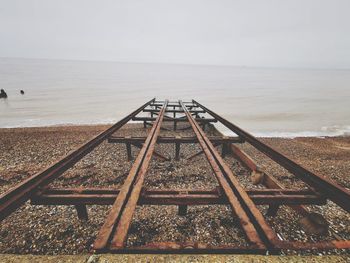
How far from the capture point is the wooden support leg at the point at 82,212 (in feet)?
11.4

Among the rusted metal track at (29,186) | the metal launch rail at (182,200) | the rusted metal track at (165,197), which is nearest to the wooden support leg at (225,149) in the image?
the metal launch rail at (182,200)

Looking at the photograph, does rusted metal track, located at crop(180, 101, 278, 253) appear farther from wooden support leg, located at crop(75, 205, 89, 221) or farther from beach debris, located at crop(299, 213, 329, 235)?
wooden support leg, located at crop(75, 205, 89, 221)

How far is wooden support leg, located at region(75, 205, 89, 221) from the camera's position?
11.4 feet

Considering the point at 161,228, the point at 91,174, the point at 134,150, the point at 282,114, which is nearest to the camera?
the point at 161,228

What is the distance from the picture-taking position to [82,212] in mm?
3562

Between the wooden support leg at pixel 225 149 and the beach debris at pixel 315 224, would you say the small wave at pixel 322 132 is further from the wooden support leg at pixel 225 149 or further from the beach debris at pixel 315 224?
the beach debris at pixel 315 224

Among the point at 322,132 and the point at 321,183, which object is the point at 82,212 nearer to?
the point at 321,183

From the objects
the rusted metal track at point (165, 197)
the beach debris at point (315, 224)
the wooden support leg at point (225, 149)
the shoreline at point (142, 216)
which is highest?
the rusted metal track at point (165, 197)

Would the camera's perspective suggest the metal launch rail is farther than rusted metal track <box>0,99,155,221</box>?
No

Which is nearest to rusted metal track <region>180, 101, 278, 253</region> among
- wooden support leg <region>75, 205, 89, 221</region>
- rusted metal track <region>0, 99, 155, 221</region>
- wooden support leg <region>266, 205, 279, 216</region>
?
wooden support leg <region>266, 205, 279, 216</region>

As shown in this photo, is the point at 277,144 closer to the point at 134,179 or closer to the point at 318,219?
the point at 318,219

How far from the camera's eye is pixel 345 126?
1941cm

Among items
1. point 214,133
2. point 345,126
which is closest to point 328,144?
point 214,133

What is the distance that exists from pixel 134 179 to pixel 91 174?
142 inches
